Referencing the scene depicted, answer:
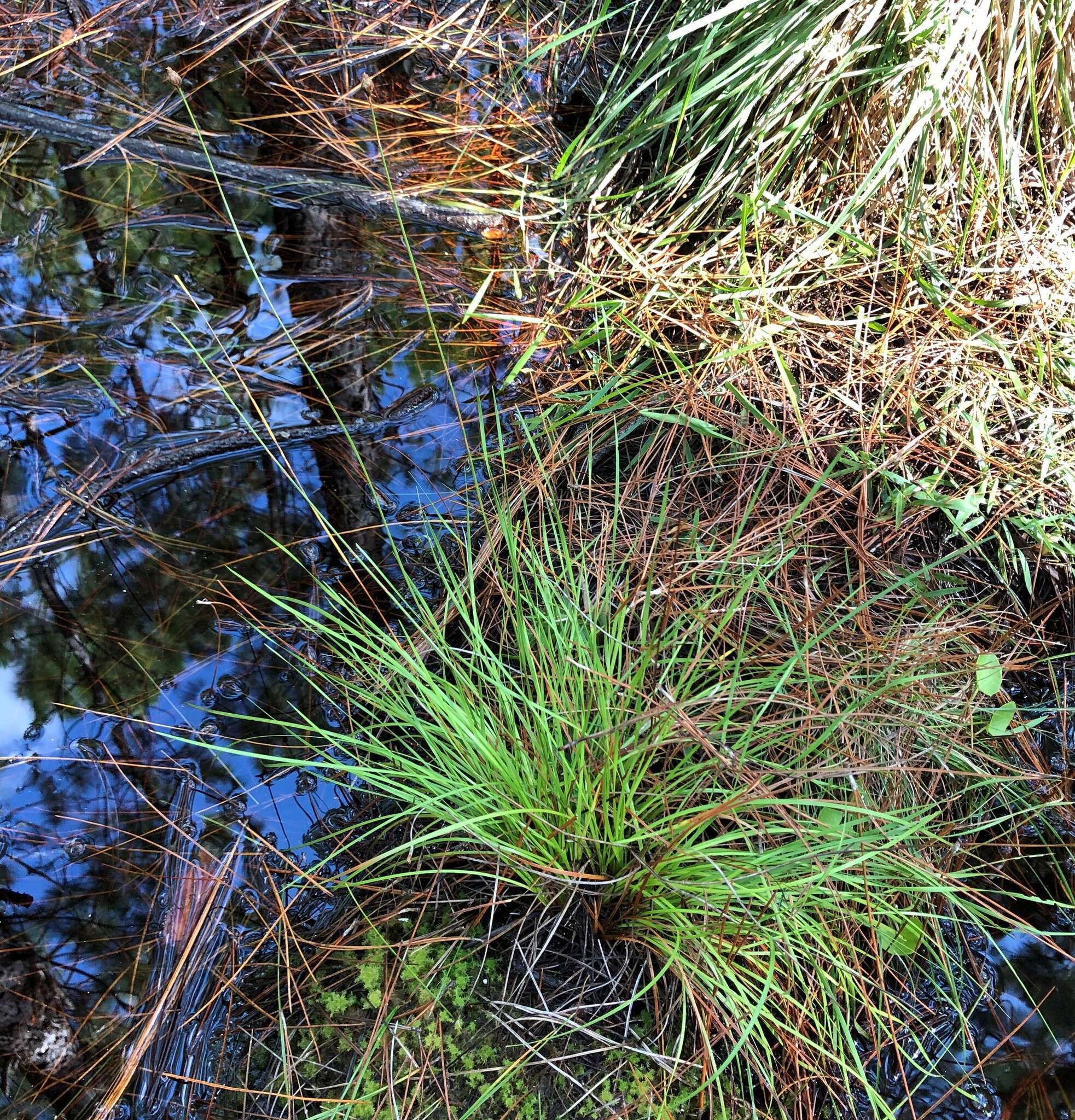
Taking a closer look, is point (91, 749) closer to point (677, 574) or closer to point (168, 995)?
point (168, 995)

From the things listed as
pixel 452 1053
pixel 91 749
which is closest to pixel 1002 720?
pixel 452 1053

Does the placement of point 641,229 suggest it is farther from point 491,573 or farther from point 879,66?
point 491,573

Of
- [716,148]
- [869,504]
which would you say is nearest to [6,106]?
[716,148]

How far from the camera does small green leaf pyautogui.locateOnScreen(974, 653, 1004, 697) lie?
1338 millimetres

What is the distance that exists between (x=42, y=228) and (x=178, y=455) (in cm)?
69

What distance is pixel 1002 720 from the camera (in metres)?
1.37

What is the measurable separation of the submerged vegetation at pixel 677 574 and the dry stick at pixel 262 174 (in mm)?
28

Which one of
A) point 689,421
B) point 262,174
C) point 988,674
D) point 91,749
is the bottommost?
point 91,749

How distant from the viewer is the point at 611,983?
1146 mm

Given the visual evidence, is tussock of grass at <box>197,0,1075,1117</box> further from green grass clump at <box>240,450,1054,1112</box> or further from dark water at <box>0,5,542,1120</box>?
dark water at <box>0,5,542,1120</box>

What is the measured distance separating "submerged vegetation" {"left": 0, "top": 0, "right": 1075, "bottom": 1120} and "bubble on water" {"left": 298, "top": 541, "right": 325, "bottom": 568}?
0.01 meters

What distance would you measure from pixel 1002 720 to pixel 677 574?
1.93 feet

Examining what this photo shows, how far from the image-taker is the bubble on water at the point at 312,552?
155cm

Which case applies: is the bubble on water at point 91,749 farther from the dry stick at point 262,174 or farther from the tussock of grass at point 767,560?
the dry stick at point 262,174
